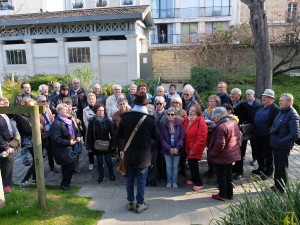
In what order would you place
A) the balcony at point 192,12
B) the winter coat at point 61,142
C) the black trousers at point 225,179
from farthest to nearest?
the balcony at point 192,12 < the winter coat at point 61,142 < the black trousers at point 225,179

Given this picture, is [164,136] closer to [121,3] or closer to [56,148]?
[56,148]

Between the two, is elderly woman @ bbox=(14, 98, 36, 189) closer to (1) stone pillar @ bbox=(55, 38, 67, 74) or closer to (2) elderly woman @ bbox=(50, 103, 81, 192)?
(2) elderly woman @ bbox=(50, 103, 81, 192)

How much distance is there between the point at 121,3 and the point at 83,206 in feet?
99.9

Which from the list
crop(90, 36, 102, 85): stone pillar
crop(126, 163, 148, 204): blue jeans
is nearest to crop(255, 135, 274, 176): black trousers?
crop(126, 163, 148, 204): blue jeans

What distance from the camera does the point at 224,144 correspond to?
442 cm

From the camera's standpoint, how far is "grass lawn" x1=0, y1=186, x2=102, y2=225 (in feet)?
13.4

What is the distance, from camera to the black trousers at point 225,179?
15.0 ft

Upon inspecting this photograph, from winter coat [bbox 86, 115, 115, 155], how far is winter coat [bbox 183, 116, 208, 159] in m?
1.63

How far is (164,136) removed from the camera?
5.24m

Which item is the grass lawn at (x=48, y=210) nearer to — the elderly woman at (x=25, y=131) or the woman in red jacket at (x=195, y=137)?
the elderly woman at (x=25, y=131)

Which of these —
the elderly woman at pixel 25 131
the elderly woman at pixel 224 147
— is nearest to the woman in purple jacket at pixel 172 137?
the elderly woman at pixel 224 147

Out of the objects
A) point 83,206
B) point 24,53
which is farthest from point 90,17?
point 83,206

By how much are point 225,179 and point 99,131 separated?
2.69m

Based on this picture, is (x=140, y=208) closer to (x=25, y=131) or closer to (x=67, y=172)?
(x=67, y=172)
